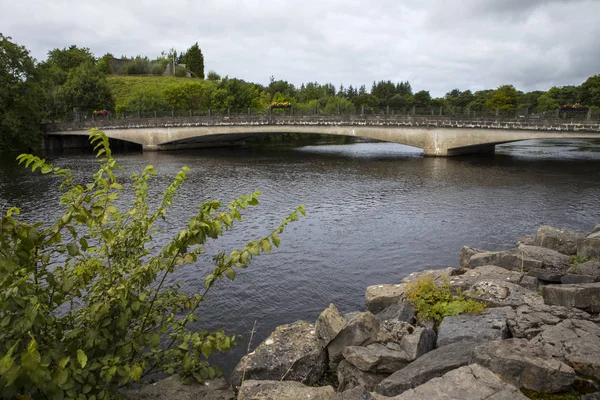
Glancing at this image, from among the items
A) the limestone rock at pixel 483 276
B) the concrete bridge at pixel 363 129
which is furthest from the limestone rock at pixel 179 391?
the concrete bridge at pixel 363 129

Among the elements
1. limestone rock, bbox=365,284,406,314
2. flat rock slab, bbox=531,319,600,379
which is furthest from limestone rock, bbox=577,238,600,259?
limestone rock, bbox=365,284,406,314

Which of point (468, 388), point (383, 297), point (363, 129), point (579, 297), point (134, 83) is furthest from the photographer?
point (134, 83)

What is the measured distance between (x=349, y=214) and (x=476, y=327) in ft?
52.0

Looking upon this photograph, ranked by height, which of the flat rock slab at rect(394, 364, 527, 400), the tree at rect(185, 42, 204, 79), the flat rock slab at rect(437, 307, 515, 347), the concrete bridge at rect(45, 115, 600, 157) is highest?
the tree at rect(185, 42, 204, 79)

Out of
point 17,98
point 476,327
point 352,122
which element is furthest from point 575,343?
point 17,98

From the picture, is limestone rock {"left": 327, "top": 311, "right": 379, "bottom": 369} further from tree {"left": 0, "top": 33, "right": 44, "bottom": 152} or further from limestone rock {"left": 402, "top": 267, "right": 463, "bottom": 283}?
tree {"left": 0, "top": 33, "right": 44, "bottom": 152}

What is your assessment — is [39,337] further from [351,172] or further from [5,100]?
[5,100]

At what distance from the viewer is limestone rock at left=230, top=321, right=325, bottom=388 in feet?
27.7

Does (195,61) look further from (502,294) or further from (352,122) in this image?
(502,294)

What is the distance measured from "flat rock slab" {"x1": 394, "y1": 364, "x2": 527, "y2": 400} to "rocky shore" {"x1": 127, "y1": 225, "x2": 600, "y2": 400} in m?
0.01

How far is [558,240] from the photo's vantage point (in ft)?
49.8

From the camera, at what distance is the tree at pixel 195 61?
15412 centimetres

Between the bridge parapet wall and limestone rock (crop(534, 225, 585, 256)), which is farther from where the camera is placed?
the bridge parapet wall

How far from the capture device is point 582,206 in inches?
1008
